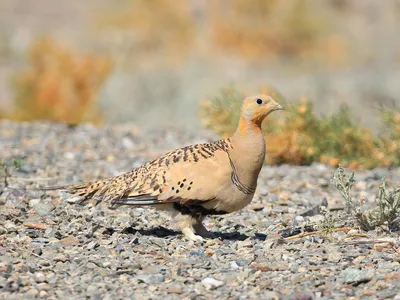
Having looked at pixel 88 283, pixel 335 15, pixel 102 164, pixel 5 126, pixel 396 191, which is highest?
pixel 335 15

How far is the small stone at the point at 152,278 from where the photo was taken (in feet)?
15.1

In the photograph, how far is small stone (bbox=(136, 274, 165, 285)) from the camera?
461 centimetres

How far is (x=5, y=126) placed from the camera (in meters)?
10.5

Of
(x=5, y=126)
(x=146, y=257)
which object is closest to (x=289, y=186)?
(x=146, y=257)

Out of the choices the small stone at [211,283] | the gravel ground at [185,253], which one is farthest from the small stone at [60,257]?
the small stone at [211,283]

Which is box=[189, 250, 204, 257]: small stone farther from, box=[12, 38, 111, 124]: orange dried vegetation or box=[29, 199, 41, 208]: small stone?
box=[12, 38, 111, 124]: orange dried vegetation

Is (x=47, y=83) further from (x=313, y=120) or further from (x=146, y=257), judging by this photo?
(x=146, y=257)

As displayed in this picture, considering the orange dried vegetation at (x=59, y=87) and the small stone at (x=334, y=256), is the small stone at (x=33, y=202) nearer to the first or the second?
the small stone at (x=334, y=256)

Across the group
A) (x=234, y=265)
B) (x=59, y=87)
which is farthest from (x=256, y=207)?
(x=59, y=87)

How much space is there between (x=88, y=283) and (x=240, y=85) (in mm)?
8871

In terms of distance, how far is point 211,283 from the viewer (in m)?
4.55

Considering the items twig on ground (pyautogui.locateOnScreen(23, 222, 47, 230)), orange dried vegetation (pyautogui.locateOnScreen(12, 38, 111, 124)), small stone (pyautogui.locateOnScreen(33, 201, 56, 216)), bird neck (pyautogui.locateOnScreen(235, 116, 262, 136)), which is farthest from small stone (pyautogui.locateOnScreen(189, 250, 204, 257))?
orange dried vegetation (pyautogui.locateOnScreen(12, 38, 111, 124))

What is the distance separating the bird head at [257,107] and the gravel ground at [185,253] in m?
0.78

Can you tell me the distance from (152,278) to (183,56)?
1421cm
